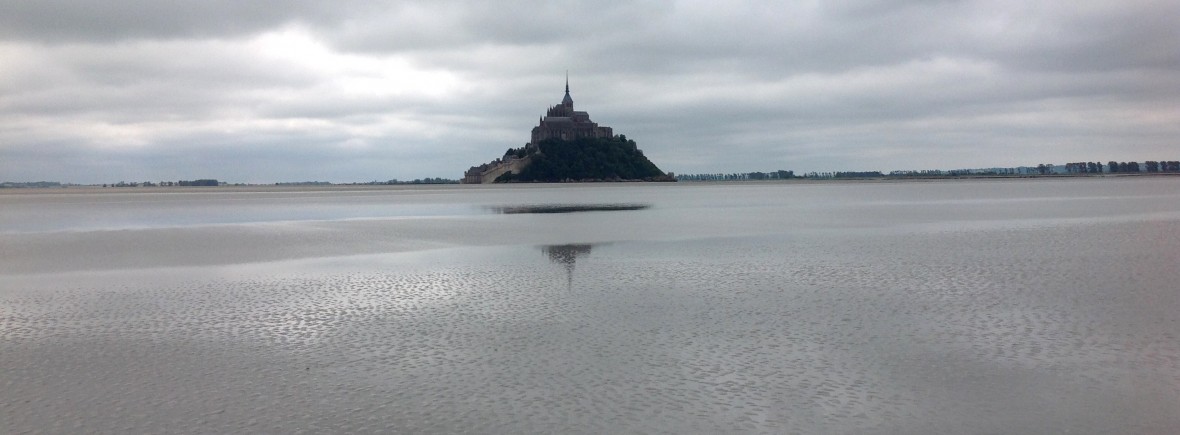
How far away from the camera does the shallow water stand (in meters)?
6.63

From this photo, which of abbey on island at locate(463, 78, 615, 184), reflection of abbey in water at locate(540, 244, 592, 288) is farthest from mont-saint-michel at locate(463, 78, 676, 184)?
reflection of abbey in water at locate(540, 244, 592, 288)

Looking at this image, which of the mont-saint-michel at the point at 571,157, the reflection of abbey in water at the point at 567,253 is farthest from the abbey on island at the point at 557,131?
the reflection of abbey in water at the point at 567,253

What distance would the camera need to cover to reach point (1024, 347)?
8.84m

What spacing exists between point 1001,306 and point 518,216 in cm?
2798

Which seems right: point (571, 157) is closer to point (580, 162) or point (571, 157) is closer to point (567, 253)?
point (580, 162)

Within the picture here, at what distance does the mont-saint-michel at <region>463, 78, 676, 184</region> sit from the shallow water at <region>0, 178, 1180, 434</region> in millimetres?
126379

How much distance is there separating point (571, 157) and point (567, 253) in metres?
126

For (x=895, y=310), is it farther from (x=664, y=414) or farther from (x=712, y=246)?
(x=712, y=246)

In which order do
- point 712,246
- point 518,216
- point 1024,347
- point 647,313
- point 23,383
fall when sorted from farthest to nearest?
1. point 518,216
2. point 712,246
3. point 647,313
4. point 1024,347
5. point 23,383

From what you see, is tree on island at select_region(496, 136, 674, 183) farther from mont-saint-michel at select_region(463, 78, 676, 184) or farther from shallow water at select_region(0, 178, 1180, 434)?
shallow water at select_region(0, 178, 1180, 434)

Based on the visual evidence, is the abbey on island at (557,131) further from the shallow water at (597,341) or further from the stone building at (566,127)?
the shallow water at (597,341)

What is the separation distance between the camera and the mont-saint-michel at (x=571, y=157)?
14525 cm

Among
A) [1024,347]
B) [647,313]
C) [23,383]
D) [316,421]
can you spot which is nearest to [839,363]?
[1024,347]

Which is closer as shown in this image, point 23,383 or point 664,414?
point 664,414
